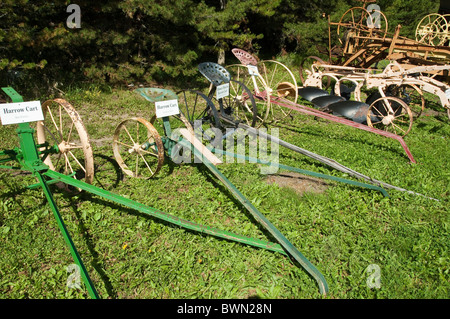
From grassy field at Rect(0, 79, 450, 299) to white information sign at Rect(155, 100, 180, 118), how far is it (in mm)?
780

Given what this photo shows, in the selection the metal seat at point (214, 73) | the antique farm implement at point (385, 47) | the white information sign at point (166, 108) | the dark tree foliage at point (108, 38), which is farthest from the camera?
the antique farm implement at point (385, 47)

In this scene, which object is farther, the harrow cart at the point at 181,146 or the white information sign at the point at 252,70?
the white information sign at the point at 252,70

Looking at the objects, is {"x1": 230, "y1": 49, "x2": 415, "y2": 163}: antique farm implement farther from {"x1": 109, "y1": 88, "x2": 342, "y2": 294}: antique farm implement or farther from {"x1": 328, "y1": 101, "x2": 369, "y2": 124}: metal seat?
{"x1": 109, "y1": 88, "x2": 342, "y2": 294}: antique farm implement

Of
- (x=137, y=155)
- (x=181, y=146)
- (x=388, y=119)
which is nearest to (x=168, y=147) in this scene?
(x=181, y=146)

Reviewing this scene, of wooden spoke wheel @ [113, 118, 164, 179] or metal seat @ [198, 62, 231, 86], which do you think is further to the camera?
metal seat @ [198, 62, 231, 86]

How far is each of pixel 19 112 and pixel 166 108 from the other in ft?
4.04

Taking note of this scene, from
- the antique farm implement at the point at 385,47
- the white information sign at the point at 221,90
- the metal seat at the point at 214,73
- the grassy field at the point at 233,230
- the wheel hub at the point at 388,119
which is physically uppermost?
the antique farm implement at the point at 385,47

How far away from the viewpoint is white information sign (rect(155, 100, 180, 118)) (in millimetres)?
2919

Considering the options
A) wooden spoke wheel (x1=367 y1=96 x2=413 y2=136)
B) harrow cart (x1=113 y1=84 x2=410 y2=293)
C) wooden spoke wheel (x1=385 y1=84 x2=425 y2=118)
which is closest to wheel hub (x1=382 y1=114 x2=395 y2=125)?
wooden spoke wheel (x1=367 y1=96 x2=413 y2=136)

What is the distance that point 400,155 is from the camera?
411cm

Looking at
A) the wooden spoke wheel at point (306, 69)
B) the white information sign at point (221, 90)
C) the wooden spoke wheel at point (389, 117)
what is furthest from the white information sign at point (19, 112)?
the wooden spoke wheel at point (306, 69)

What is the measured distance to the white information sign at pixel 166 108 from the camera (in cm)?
292

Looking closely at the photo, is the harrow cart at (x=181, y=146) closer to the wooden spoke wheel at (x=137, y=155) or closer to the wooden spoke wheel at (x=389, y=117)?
the wooden spoke wheel at (x=137, y=155)

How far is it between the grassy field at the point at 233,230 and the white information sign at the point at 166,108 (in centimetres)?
78
